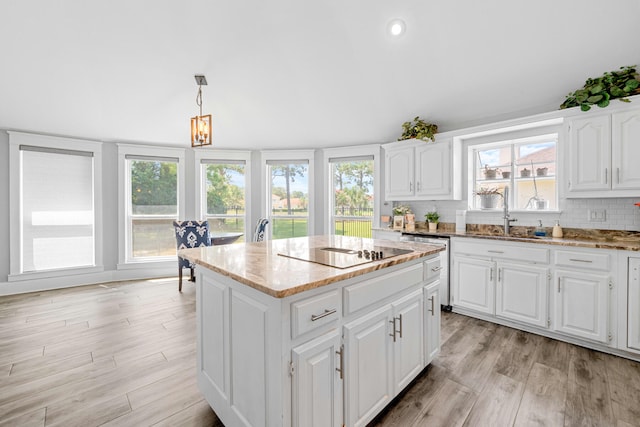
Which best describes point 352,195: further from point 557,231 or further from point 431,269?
point 431,269

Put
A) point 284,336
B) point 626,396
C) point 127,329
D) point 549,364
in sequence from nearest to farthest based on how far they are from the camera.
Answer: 1. point 284,336
2. point 626,396
3. point 549,364
4. point 127,329

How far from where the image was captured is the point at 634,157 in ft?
8.59

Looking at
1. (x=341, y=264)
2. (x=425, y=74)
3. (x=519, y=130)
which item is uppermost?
(x=425, y=74)

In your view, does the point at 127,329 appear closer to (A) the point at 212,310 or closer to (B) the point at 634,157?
(A) the point at 212,310

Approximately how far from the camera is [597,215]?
305 cm

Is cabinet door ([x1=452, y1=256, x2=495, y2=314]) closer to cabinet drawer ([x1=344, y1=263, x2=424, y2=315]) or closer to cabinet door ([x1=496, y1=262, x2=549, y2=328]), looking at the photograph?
cabinet door ([x1=496, y1=262, x2=549, y2=328])

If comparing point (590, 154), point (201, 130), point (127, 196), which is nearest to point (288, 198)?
point (127, 196)

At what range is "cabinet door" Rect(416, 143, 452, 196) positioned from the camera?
3.86 m

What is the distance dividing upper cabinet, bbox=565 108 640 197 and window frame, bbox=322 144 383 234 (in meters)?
2.47

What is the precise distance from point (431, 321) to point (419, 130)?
8.73 feet

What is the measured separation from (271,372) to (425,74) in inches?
138

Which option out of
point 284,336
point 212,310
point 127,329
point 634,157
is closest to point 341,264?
point 284,336

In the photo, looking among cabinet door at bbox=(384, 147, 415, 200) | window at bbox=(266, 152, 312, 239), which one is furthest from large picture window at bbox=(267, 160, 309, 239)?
cabinet door at bbox=(384, 147, 415, 200)

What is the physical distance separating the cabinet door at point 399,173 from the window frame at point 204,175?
2.55m
